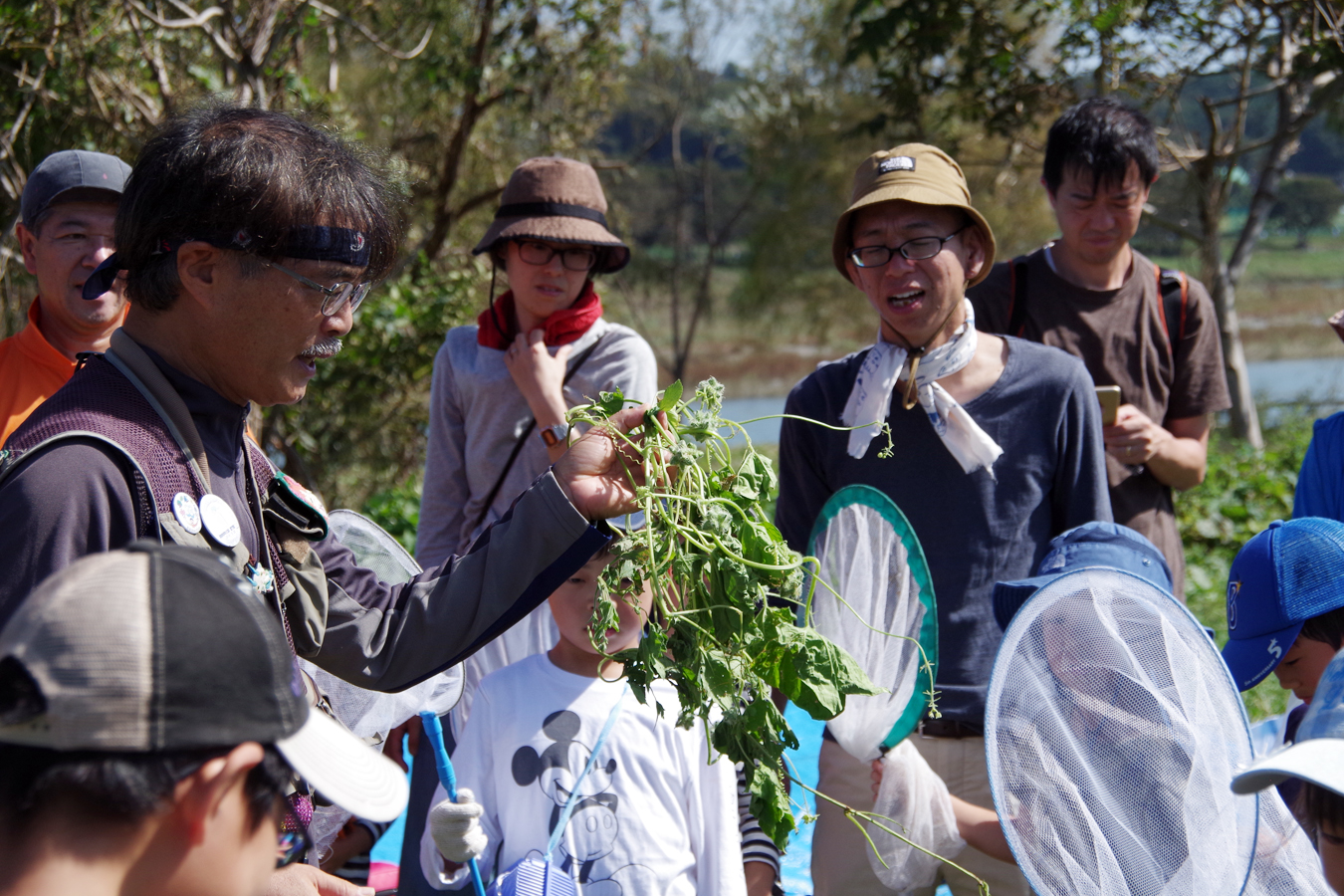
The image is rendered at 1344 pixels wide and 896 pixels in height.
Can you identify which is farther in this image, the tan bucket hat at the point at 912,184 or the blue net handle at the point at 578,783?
the tan bucket hat at the point at 912,184

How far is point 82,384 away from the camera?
149 centimetres

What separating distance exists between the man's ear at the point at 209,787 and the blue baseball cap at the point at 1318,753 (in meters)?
1.23

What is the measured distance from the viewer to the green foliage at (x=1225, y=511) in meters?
6.54

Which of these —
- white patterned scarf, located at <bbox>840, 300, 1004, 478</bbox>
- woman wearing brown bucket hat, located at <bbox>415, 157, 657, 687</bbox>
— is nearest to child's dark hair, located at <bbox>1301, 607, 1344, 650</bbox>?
white patterned scarf, located at <bbox>840, 300, 1004, 478</bbox>

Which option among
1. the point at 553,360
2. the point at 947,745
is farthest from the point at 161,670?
the point at 553,360

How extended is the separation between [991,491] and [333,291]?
1573mm

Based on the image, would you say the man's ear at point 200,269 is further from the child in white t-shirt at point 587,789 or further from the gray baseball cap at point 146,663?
the child in white t-shirt at point 587,789

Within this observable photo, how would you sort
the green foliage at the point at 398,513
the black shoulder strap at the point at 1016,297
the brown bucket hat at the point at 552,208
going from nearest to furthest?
1. the black shoulder strap at the point at 1016,297
2. the brown bucket hat at the point at 552,208
3. the green foliage at the point at 398,513

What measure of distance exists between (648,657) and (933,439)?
1215 millimetres

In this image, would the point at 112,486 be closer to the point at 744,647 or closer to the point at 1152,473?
the point at 744,647

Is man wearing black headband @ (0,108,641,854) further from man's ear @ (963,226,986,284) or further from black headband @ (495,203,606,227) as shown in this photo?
black headband @ (495,203,606,227)

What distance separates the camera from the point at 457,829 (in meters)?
2.22

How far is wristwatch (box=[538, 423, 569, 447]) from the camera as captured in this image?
2.97 meters

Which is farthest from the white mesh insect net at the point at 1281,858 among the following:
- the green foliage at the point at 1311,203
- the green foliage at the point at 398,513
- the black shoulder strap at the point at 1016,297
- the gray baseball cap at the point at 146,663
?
the green foliage at the point at 1311,203
